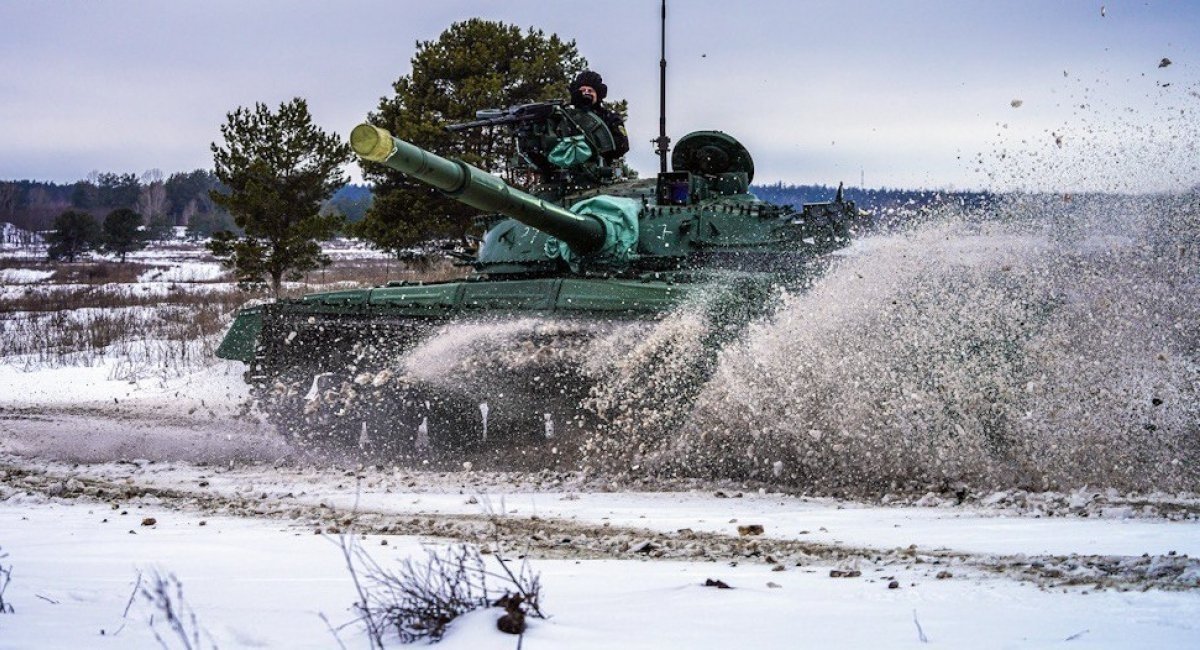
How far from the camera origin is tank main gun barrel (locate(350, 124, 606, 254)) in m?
6.64

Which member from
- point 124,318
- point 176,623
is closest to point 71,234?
point 124,318

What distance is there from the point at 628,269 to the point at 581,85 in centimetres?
297

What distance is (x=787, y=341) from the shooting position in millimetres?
8203

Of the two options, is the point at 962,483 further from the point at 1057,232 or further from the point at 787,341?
the point at 1057,232

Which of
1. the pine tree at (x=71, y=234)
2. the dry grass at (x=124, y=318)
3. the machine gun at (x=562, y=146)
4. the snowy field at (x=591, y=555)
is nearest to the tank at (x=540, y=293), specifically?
the machine gun at (x=562, y=146)

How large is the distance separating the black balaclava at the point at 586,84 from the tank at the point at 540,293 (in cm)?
20

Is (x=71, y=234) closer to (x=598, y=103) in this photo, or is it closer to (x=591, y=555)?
(x=598, y=103)

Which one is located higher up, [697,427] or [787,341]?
[787,341]

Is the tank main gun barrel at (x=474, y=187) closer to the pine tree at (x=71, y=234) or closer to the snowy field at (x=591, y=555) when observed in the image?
the snowy field at (x=591, y=555)

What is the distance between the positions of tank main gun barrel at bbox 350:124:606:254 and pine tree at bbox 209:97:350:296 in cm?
1686

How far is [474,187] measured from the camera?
7875 mm

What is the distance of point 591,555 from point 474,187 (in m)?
3.45

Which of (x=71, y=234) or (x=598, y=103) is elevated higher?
(x=598, y=103)

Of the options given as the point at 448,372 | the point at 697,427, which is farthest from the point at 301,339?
the point at 697,427
